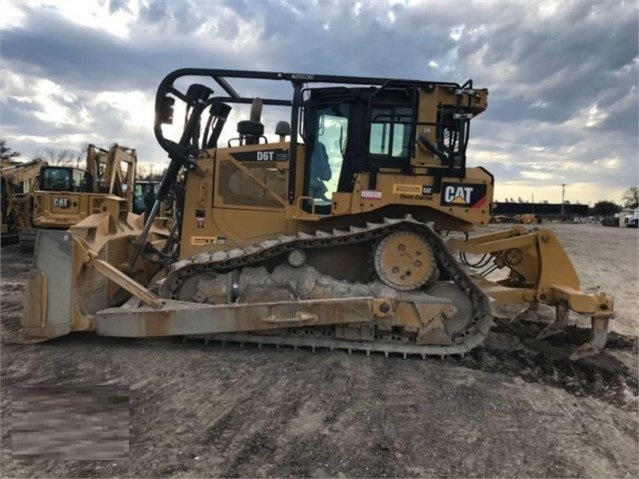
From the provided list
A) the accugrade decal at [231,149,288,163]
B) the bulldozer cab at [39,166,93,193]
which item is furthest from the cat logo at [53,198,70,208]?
the accugrade decal at [231,149,288,163]

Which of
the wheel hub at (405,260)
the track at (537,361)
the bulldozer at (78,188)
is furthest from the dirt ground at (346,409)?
the bulldozer at (78,188)

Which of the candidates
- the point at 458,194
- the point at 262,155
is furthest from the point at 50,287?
the point at 458,194

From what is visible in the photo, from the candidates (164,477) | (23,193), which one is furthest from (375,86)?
(23,193)

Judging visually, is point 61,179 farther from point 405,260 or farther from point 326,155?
point 405,260

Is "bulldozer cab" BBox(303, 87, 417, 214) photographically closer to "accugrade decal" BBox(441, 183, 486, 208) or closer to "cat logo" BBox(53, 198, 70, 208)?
"accugrade decal" BBox(441, 183, 486, 208)

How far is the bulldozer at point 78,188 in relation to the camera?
1436 cm

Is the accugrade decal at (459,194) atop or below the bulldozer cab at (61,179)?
below

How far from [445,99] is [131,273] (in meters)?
4.67

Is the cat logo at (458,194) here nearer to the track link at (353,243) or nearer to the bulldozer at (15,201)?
the track link at (353,243)

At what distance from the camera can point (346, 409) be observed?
403 cm

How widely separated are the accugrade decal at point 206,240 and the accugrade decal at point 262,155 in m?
1.02

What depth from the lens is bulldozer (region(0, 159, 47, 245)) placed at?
55.8 ft

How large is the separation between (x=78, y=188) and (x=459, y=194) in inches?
590

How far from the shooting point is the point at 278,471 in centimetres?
315
